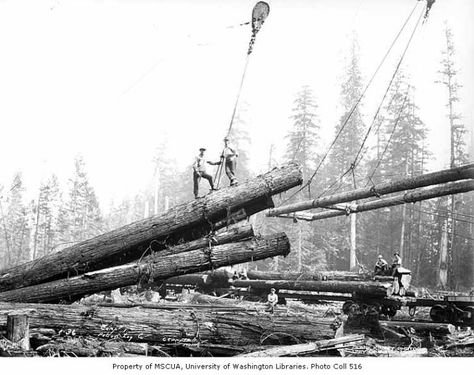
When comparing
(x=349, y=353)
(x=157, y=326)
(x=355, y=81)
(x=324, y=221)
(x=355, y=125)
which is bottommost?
(x=349, y=353)

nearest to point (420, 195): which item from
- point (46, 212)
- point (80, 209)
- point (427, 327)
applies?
point (427, 327)


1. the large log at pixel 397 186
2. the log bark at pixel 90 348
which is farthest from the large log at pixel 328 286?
the log bark at pixel 90 348

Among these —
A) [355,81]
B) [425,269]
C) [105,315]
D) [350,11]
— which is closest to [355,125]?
[355,81]

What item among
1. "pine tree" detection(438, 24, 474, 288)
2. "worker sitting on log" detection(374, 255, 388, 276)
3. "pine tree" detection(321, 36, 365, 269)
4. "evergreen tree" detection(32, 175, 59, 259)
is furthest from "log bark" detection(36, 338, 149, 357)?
"evergreen tree" detection(32, 175, 59, 259)

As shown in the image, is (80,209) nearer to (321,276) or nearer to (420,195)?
(321,276)

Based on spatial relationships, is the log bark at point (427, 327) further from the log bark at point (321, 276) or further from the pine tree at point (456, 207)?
the pine tree at point (456, 207)

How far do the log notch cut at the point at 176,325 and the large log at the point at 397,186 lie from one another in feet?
15.8

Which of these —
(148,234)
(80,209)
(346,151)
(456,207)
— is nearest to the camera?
(148,234)

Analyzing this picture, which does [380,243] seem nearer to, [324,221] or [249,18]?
[324,221]

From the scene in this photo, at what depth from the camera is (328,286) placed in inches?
531

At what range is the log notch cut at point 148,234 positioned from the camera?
25.6 ft

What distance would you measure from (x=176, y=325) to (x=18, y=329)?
2.28 m
